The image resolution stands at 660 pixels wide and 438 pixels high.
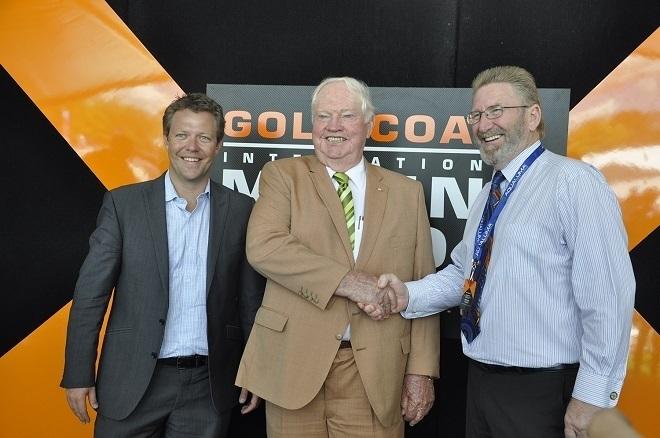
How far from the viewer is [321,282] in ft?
7.94

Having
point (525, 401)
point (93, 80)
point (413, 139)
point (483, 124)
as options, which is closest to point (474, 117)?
point (483, 124)

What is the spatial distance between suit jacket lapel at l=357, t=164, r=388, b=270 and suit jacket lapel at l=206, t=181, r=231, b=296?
0.55 metres

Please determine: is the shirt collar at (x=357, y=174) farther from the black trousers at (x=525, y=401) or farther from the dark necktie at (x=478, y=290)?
the black trousers at (x=525, y=401)

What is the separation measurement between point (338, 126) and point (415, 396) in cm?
109

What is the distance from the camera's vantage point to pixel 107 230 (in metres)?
2.52

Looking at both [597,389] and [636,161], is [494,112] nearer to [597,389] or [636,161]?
[597,389]

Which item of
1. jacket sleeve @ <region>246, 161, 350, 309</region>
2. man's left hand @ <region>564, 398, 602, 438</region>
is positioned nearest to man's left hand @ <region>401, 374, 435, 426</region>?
jacket sleeve @ <region>246, 161, 350, 309</region>

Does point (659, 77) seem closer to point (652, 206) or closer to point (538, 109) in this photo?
point (652, 206)

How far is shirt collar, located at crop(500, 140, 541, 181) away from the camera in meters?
2.37

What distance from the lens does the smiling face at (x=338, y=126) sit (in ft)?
8.66

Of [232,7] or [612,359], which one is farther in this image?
[232,7]

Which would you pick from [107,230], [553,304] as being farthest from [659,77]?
[107,230]

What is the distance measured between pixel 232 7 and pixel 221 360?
1812 millimetres

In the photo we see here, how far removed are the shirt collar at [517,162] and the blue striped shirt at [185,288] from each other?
1.16 meters
